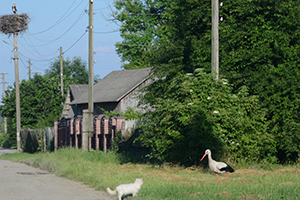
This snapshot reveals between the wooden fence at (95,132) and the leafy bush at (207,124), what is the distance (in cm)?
710

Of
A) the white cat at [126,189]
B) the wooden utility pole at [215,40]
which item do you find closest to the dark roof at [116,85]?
the wooden utility pole at [215,40]

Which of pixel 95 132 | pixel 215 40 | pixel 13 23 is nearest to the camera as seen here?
pixel 215 40

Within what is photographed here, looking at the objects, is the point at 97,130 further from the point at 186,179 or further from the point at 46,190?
the point at 186,179

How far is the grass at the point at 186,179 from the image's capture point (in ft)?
31.7

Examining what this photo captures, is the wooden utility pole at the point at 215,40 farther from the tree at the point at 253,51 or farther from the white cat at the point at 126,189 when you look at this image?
the white cat at the point at 126,189

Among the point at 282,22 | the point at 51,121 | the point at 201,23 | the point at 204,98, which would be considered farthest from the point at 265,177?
the point at 51,121

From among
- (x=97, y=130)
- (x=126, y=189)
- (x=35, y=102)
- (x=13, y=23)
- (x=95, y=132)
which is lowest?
(x=126, y=189)

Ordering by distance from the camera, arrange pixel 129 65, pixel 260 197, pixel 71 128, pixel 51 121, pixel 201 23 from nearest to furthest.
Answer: pixel 260 197 → pixel 201 23 → pixel 71 128 → pixel 51 121 → pixel 129 65

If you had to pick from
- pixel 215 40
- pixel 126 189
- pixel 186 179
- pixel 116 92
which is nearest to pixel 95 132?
pixel 215 40

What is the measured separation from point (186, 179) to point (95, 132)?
13.2 meters

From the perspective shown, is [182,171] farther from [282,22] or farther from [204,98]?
[282,22]

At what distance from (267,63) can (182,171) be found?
5.30 m

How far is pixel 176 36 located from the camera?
63.2ft

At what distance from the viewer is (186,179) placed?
12430 mm
